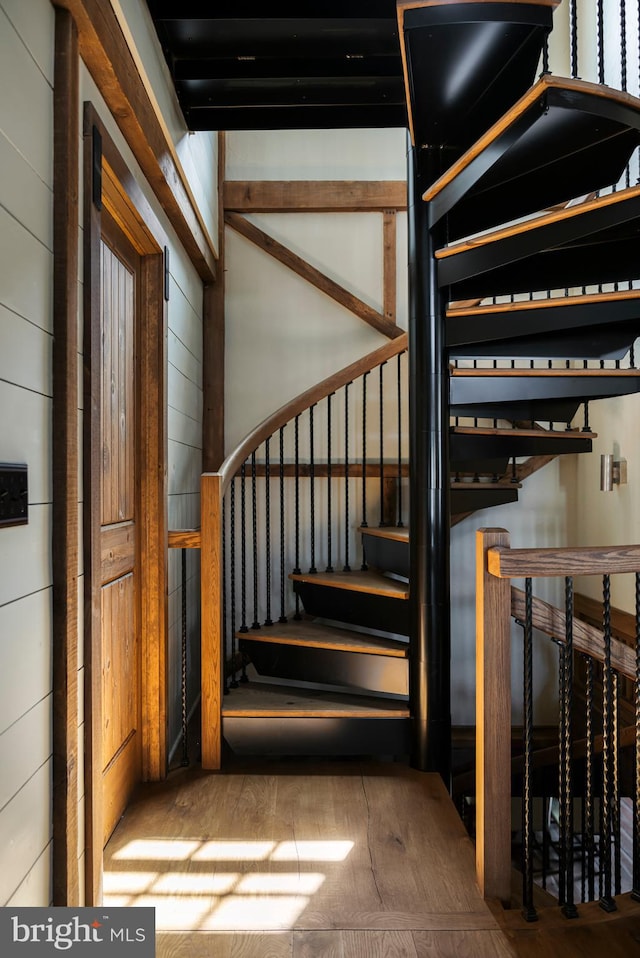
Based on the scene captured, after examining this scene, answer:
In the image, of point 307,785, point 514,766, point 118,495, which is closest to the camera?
point 118,495

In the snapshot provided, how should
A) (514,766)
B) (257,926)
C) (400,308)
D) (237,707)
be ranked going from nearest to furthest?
(257,926) → (237,707) → (514,766) → (400,308)

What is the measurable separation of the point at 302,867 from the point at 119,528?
1293 mm

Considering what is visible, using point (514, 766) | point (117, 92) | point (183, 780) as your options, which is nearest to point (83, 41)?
point (117, 92)

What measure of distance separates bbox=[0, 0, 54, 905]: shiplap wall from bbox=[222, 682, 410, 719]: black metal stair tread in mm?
1251

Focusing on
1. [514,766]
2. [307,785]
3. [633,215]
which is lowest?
[514,766]

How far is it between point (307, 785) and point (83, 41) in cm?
259

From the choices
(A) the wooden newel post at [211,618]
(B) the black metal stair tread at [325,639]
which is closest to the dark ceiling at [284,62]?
(A) the wooden newel post at [211,618]

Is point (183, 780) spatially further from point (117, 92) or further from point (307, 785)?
point (117, 92)

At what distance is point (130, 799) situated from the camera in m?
2.35

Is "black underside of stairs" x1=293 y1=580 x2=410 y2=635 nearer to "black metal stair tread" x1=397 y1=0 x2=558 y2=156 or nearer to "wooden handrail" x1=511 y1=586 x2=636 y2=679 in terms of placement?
"wooden handrail" x1=511 y1=586 x2=636 y2=679

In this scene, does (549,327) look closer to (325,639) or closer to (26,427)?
(325,639)

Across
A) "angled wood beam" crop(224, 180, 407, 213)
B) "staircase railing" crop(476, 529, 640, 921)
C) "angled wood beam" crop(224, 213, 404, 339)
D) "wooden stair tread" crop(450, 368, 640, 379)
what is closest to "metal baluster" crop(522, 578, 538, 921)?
"staircase railing" crop(476, 529, 640, 921)

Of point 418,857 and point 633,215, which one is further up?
point 633,215

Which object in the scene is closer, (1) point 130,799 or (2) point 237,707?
(1) point 130,799
